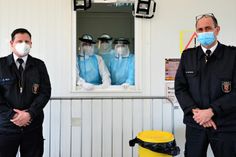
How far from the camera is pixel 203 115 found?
6.44ft

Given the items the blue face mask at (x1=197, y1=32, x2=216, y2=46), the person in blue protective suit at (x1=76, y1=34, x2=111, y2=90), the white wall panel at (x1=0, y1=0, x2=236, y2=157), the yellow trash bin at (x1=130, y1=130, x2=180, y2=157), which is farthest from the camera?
the person in blue protective suit at (x1=76, y1=34, x2=111, y2=90)

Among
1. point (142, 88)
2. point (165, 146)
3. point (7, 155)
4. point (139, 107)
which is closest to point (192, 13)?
point (142, 88)

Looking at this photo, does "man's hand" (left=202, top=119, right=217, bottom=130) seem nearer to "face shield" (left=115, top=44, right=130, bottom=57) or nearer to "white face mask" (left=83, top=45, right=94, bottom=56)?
"face shield" (left=115, top=44, right=130, bottom=57)

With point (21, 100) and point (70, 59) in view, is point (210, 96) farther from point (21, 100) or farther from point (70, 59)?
point (70, 59)

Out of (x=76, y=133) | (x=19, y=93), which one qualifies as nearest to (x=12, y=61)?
(x=19, y=93)

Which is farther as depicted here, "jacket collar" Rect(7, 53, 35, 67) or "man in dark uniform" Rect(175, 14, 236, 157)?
"jacket collar" Rect(7, 53, 35, 67)

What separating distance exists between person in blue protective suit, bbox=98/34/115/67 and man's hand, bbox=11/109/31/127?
150cm

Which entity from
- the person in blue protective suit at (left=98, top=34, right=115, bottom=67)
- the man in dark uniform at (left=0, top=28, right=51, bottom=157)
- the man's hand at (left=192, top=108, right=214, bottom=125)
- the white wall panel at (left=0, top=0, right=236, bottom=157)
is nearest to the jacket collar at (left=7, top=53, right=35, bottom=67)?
the man in dark uniform at (left=0, top=28, right=51, bottom=157)

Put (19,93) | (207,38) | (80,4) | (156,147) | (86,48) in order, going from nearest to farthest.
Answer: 1. (207,38)
2. (19,93)
3. (156,147)
4. (80,4)
5. (86,48)

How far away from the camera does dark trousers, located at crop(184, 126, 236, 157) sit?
6.51 feet

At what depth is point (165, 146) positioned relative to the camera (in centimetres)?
261

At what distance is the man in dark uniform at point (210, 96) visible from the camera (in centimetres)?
198

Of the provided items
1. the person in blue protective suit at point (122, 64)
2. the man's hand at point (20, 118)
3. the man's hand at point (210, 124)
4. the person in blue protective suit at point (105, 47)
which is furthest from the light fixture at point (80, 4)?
the man's hand at point (210, 124)

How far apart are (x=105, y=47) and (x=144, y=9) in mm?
674
